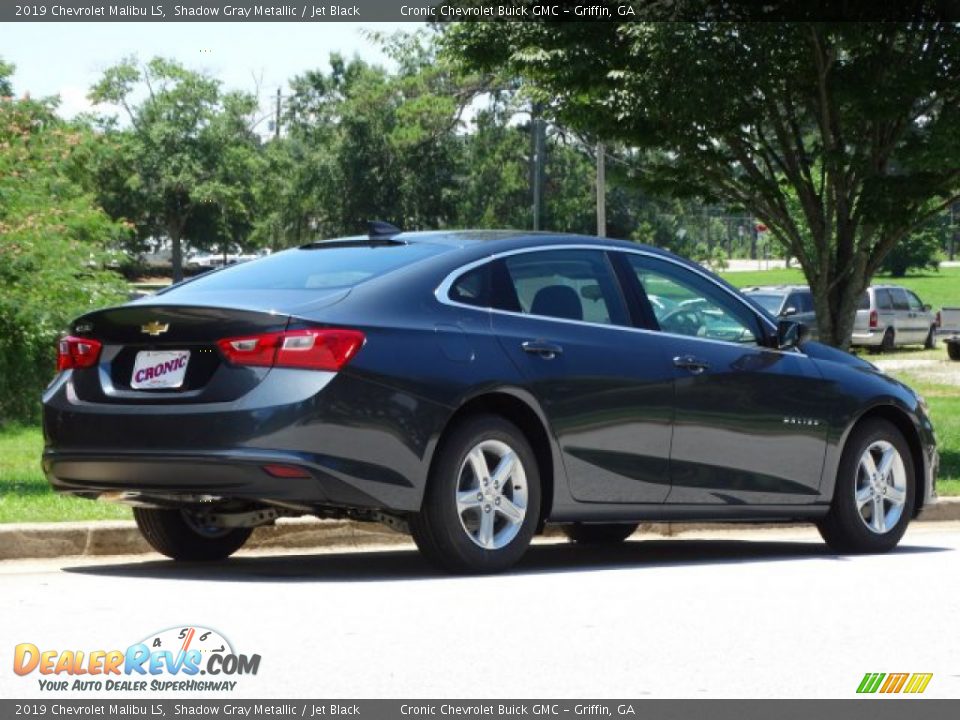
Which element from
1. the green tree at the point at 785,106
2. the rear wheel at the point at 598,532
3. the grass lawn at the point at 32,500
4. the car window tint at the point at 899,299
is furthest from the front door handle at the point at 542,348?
the car window tint at the point at 899,299

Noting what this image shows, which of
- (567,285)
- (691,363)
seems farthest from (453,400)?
(691,363)

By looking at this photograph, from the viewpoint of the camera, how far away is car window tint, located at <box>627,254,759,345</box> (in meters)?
9.41

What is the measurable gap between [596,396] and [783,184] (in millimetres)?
12235

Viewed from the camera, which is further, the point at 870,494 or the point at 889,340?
the point at 889,340

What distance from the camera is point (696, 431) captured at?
30.3 ft

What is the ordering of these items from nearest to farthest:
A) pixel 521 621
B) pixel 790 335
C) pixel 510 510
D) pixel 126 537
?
pixel 521 621 < pixel 510 510 < pixel 126 537 < pixel 790 335

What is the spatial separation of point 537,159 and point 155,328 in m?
53.3

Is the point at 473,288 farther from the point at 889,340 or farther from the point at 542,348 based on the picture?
the point at 889,340

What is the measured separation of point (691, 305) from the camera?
9672 millimetres

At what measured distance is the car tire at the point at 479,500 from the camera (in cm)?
805

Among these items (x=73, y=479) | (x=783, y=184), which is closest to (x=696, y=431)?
(x=73, y=479)

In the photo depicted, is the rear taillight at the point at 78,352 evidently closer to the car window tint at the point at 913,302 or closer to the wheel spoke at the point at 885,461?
the wheel spoke at the point at 885,461
